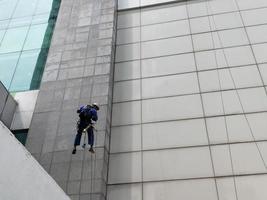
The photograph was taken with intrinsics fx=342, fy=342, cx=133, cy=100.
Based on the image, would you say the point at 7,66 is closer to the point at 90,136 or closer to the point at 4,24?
the point at 4,24

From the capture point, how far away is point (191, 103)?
12.8 meters

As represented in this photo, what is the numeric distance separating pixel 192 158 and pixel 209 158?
0.55 metres

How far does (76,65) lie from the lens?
14094 mm

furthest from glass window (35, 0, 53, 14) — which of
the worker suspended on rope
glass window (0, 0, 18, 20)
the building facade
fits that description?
the worker suspended on rope

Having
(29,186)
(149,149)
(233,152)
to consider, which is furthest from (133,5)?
(29,186)

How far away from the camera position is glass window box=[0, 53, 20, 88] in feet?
51.3

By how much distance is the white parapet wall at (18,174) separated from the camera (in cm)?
540

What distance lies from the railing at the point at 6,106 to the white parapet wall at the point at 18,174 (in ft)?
23.9

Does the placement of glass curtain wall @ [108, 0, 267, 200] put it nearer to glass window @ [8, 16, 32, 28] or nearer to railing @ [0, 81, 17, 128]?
railing @ [0, 81, 17, 128]

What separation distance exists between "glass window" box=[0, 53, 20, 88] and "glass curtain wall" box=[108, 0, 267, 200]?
5077 millimetres

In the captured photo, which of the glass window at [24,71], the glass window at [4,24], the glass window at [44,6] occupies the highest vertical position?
the glass window at [44,6]

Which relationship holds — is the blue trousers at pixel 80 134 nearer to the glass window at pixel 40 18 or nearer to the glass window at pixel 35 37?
the glass window at pixel 35 37

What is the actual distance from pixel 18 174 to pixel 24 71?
1092cm

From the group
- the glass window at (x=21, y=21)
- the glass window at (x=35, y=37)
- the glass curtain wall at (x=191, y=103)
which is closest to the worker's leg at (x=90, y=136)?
the glass curtain wall at (x=191, y=103)
